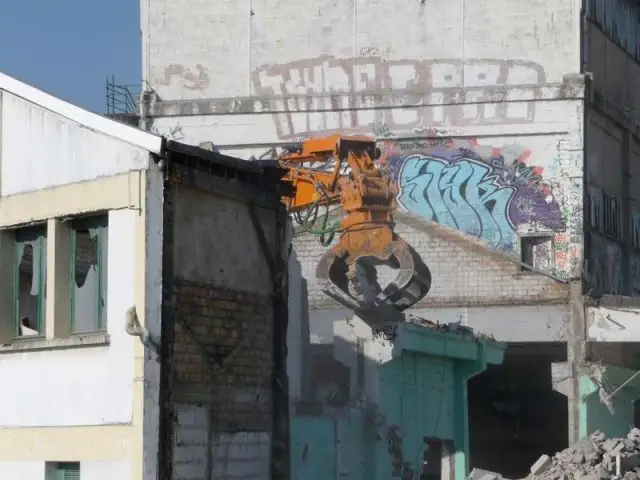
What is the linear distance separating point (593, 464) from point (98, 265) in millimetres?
8578

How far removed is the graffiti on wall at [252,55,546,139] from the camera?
3566cm

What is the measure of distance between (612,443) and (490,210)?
1569 cm

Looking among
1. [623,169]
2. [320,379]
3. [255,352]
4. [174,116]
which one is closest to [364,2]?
[174,116]

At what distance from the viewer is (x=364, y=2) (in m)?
37.0

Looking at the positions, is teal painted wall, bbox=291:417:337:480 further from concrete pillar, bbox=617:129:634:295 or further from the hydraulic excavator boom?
concrete pillar, bbox=617:129:634:295

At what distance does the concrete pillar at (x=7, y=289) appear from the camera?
14695 millimetres

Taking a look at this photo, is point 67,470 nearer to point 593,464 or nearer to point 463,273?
point 593,464

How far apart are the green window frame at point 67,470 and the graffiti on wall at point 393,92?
23.2 m

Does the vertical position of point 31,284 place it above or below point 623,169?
below

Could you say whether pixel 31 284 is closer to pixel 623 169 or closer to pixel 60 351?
pixel 60 351

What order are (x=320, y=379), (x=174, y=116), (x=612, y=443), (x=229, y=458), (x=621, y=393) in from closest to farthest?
(x=229, y=458), (x=612, y=443), (x=320, y=379), (x=621, y=393), (x=174, y=116)

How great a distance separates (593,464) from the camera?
1908cm

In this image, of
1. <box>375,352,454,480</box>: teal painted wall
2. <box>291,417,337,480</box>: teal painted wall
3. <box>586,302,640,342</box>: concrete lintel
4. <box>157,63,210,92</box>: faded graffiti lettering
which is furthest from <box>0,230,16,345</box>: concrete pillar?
<box>157,63,210,92</box>: faded graffiti lettering

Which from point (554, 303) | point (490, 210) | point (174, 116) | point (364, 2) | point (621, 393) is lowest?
point (621, 393)
